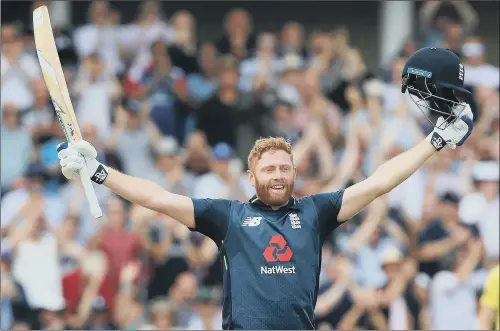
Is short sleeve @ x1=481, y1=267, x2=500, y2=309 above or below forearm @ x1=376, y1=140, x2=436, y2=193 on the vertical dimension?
below

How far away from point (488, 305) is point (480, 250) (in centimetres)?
295

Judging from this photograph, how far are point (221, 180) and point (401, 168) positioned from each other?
7.48m

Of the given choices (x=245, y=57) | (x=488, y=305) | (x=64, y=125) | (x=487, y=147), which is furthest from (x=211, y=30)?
(x=64, y=125)

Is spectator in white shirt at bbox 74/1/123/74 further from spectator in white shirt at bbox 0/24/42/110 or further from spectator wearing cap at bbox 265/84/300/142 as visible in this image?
spectator wearing cap at bbox 265/84/300/142

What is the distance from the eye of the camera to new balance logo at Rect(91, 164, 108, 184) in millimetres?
8000

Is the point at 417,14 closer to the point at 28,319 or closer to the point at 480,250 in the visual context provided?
the point at 480,250

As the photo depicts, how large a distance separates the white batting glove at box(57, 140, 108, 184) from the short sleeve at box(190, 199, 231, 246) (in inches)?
24.2

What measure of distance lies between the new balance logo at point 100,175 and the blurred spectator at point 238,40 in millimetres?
9566

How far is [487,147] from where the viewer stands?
16.0 m

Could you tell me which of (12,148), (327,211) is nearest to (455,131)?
(327,211)

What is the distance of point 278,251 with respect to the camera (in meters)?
7.86

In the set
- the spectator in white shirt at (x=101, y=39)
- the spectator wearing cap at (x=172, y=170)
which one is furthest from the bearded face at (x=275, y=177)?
the spectator in white shirt at (x=101, y=39)

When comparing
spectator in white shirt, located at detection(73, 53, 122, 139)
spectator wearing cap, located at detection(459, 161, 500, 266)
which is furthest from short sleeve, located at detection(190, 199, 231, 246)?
spectator in white shirt, located at detection(73, 53, 122, 139)

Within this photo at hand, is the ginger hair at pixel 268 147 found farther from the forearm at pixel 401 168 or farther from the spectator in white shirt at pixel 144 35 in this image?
the spectator in white shirt at pixel 144 35
